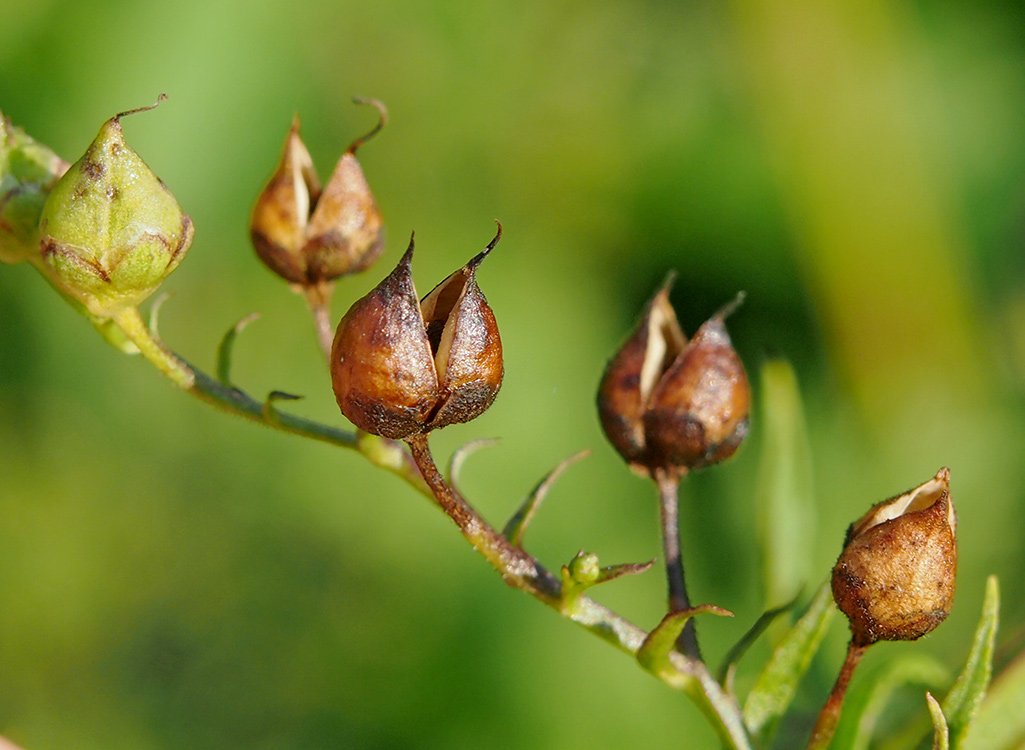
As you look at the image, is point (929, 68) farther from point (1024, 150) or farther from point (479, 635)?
point (479, 635)

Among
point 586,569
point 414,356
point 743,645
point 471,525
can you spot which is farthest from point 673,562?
point 414,356

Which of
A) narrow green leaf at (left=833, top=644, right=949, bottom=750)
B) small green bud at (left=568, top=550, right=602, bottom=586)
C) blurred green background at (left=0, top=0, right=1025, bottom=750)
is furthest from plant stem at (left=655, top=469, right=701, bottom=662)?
blurred green background at (left=0, top=0, right=1025, bottom=750)

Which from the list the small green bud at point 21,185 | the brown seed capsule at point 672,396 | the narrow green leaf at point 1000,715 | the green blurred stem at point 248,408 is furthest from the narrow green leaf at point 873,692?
the small green bud at point 21,185

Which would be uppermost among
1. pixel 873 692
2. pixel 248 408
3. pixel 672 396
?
pixel 672 396

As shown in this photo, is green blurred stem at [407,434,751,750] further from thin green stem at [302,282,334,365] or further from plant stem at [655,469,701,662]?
thin green stem at [302,282,334,365]

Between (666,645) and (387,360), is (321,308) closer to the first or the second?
(387,360)

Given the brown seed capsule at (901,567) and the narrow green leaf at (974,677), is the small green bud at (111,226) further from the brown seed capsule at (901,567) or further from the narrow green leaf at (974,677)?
the narrow green leaf at (974,677)
